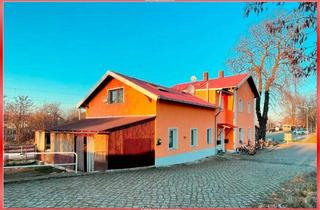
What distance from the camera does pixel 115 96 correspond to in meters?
13.5

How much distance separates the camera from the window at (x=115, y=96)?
13219 millimetres

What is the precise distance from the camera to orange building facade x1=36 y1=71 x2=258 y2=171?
1034 cm

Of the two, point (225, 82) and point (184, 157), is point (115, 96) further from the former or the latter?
point (225, 82)

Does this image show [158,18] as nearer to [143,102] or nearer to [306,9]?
[306,9]

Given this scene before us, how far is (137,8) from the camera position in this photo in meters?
3.05

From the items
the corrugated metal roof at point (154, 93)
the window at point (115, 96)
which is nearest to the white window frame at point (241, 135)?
the corrugated metal roof at point (154, 93)

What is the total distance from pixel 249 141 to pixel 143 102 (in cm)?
1282

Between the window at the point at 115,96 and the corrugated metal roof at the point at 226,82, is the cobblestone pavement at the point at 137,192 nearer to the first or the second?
the window at the point at 115,96

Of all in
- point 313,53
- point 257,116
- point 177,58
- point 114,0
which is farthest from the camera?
point 257,116

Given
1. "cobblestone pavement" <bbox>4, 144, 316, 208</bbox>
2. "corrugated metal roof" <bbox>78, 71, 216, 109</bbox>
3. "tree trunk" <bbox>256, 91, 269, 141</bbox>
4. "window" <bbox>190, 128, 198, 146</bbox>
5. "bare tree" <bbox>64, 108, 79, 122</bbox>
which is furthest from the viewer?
"tree trunk" <bbox>256, 91, 269, 141</bbox>

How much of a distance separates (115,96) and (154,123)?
128 inches

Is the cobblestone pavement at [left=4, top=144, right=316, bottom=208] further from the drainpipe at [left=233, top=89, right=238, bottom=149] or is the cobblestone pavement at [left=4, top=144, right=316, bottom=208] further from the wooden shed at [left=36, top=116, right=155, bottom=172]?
the drainpipe at [left=233, top=89, right=238, bottom=149]

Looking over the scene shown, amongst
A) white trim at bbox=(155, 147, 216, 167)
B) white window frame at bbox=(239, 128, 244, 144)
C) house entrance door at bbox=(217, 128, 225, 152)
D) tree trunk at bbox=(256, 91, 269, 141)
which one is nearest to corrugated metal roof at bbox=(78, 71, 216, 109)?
white trim at bbox=(155, 147, 216, 167)

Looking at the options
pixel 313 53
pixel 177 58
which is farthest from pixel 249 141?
pixel 313 53
